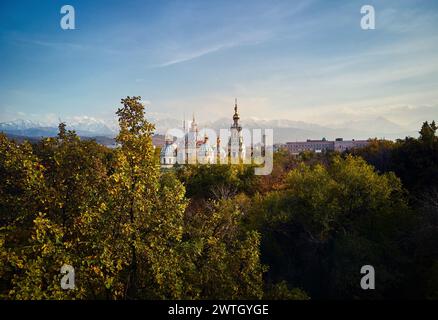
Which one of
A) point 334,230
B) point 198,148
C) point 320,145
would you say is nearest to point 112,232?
point 334,230

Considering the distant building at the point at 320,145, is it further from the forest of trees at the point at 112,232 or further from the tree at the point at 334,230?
the forest of trees at the point at 112,232

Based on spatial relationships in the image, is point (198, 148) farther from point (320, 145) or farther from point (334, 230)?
point (320, 145)

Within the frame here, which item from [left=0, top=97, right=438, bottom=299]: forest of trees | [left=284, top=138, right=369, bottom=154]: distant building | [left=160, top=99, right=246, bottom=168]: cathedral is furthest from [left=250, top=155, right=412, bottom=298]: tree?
[left=284, top=138, right=369, bottom=154]: distant building

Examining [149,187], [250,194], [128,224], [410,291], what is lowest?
[410,291]

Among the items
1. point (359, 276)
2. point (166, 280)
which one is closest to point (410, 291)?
point (359, 276)

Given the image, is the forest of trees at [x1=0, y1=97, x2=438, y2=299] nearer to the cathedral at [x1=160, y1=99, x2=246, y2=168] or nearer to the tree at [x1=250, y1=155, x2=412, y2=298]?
the tree at [x1=250, y1=155, x2=412, y2=298]

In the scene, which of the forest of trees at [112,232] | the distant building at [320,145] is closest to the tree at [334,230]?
the forest of trees at [112,232]
